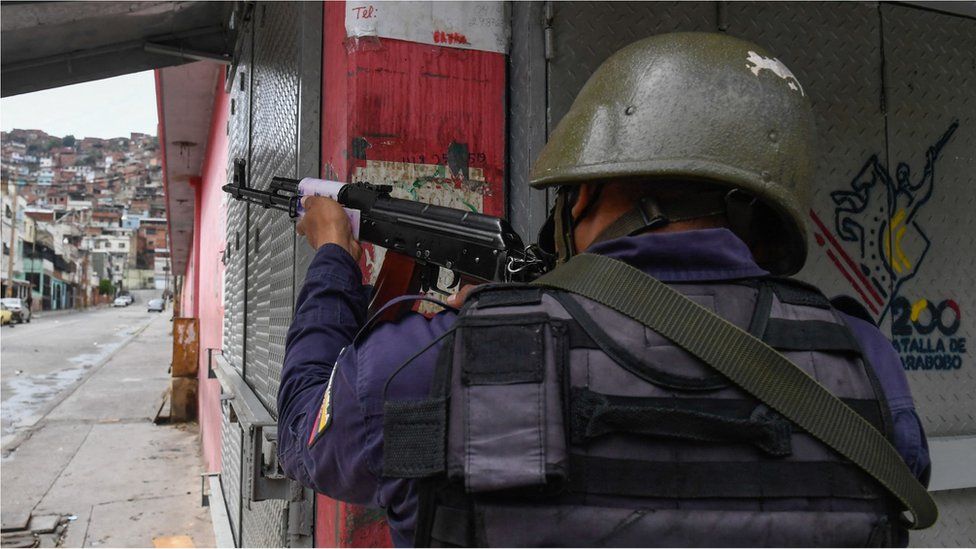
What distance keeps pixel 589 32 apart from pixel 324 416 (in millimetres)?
1736

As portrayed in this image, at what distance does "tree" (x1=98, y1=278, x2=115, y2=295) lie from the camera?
10454 cm

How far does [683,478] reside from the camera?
3.22 ft

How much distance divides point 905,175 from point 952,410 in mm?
1032

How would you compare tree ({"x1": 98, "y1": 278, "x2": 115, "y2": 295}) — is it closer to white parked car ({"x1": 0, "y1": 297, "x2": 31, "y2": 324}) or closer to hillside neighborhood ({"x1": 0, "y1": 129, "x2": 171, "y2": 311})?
hillside neighborhood ({"x1": 0, "y1": 129, "x2": 171, "y2": 311})

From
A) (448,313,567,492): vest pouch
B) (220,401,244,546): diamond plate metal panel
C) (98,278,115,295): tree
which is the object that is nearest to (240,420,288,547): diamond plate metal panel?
(220,401,244,546): diamond plate metal panel

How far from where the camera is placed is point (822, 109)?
2785mm

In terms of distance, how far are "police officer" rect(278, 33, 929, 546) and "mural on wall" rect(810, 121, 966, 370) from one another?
163 cm

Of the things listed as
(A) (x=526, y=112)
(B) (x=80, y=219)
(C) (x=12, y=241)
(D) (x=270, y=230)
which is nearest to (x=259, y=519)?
(D) (x=270, y=230)

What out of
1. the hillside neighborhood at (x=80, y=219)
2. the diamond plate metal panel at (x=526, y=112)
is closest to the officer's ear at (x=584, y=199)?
the diamond plate metal panel at (x=526, y=112)

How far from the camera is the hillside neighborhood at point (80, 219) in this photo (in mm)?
57625

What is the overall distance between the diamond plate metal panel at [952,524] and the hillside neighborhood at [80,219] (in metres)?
34.3

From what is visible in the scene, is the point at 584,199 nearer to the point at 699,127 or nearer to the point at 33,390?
the point at 699,127

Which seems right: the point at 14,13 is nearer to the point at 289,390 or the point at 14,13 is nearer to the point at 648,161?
the point at 289,390

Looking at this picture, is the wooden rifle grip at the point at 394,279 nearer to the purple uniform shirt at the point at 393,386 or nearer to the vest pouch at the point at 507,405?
the purple uniform shirt at the point at 393,386
